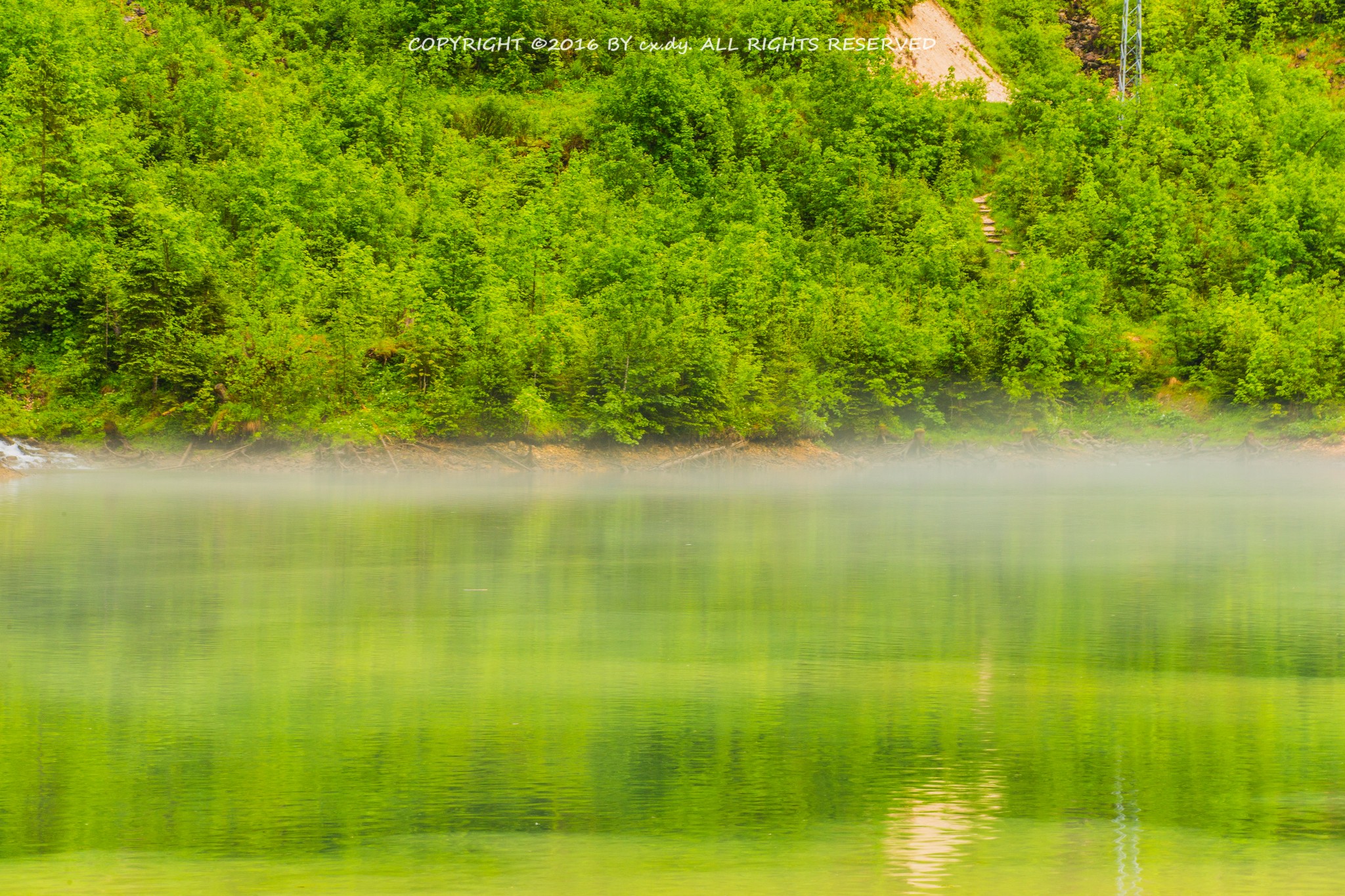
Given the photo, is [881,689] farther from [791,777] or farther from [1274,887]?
[1274,887]

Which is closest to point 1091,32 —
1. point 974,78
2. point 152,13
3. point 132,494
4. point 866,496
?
point 974,78

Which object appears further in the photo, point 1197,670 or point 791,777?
point 1197,670

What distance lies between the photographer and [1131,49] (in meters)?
73.2

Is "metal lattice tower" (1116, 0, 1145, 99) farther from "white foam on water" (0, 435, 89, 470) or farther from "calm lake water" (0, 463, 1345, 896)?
"calm lake water" (0, 463, 1345, 896)

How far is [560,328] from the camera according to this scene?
4297 centimetres

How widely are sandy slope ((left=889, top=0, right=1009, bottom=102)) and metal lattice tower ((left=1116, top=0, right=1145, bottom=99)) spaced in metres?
5.02

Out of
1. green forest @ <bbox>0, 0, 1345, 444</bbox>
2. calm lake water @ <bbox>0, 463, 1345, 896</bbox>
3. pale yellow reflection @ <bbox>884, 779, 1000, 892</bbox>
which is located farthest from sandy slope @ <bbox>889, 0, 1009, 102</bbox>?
pale yellow reflection @ <bbox>884, 779, 1000, 892</bbox>

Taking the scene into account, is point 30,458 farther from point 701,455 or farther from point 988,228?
point 988,228

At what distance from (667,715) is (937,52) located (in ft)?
208

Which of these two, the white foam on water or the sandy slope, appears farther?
the sandy slope

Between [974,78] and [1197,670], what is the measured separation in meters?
60.2

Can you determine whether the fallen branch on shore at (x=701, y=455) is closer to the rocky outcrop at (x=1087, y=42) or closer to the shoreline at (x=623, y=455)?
the shoreline at (x=623, y=455)

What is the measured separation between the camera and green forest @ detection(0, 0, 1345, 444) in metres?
42.2

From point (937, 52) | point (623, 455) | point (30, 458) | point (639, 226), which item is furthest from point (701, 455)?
point (937, 52)
